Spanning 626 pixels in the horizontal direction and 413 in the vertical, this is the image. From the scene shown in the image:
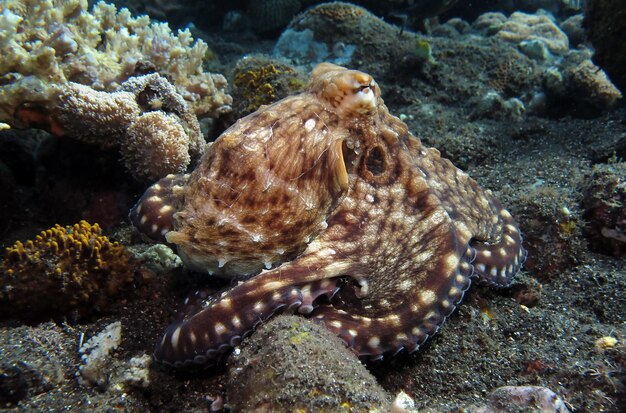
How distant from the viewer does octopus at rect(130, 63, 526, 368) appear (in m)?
2.70

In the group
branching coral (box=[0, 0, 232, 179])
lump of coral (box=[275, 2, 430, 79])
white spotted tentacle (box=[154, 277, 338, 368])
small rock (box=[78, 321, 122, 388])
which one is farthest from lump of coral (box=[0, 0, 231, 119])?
lump of coral (box=[275, 2, 430, 79])

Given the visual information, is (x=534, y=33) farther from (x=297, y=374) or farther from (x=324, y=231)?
(x=297, y=374)

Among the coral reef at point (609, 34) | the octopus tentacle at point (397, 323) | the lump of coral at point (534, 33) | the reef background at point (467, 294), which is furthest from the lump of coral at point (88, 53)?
the lump of coral at point (534, 33)

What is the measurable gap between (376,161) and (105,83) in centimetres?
371

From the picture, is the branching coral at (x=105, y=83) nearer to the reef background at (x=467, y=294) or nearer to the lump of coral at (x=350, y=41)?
A: the reef background at (x=467, y=294)

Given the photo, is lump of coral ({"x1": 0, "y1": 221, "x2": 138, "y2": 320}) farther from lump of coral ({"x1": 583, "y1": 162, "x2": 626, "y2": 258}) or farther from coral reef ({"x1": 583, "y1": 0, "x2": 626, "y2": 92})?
coral reef ({"x1": 583, "y1": 0, "x2": 626, "y2": 92})

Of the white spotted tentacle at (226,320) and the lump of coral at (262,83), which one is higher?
the lump of coral at (262,83)

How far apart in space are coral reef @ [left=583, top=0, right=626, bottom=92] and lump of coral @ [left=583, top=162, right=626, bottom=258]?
3657 millimetres

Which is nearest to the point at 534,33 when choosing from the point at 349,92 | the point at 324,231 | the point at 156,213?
the point at 349,92

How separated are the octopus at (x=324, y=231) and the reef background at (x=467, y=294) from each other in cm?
33

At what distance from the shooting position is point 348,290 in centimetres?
302

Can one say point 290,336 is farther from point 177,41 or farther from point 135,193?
point 177,41

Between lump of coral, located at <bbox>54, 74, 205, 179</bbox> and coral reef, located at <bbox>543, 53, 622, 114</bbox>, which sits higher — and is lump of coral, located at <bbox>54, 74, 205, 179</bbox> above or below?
above

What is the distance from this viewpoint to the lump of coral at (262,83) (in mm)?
6105
